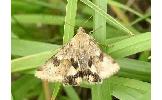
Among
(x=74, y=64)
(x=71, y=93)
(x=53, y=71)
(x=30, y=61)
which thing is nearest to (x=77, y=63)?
(x=74, y=64)

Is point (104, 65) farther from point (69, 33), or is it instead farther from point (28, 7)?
point (28, 7)

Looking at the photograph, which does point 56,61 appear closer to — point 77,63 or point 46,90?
point 77,63

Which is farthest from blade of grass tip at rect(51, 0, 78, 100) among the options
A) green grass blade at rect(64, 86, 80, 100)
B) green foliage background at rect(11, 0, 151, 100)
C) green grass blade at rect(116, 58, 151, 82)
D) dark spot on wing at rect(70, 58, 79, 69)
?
green grass blade at rect(64, 86, 80, 100)

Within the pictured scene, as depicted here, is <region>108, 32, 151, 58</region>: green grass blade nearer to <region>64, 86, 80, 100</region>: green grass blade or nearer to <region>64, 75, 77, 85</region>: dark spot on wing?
<region>64, 75, 77, 85</region>: dark spot on wing

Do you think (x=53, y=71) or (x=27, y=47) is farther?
(x=27, y=47)
